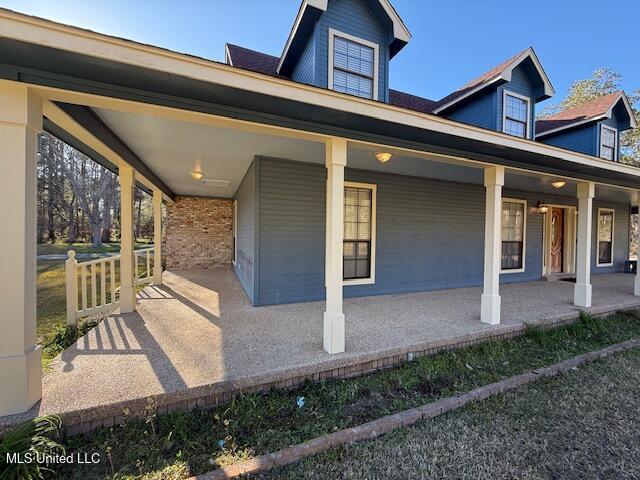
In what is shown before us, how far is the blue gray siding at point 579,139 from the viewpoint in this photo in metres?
7.82

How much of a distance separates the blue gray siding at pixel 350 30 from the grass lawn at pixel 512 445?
4647 millimetres

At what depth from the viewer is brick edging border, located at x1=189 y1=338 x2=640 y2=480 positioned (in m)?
1.86

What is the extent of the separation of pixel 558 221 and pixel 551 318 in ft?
19.5

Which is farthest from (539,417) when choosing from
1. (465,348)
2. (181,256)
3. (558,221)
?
(181,256)

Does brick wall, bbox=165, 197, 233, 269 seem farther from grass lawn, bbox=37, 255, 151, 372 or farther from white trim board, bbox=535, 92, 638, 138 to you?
white trim board, bbox=535, 92, 638, 138

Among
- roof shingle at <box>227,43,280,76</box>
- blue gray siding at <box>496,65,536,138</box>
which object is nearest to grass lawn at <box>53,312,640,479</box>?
blue gray siding at <box>496,65,536,138</box>

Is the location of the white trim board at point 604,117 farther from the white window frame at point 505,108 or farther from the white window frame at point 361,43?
the white window frame at point 361,43

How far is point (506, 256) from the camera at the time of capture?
7691 millimetres

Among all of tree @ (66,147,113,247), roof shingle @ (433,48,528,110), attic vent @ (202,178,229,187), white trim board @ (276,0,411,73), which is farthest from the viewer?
tree @ (66,147,113,247)

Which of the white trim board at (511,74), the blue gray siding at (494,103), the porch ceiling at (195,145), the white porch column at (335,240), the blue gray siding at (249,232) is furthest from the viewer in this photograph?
the blue gray siding at (494,103)

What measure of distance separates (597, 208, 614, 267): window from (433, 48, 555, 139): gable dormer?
19.0 feet

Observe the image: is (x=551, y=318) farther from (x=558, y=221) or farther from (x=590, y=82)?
(x=590, y=82)

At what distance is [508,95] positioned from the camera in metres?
6.31

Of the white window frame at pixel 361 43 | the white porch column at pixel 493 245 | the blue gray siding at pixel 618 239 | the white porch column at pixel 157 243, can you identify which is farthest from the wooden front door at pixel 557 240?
the white porch column at pixel 157 243
